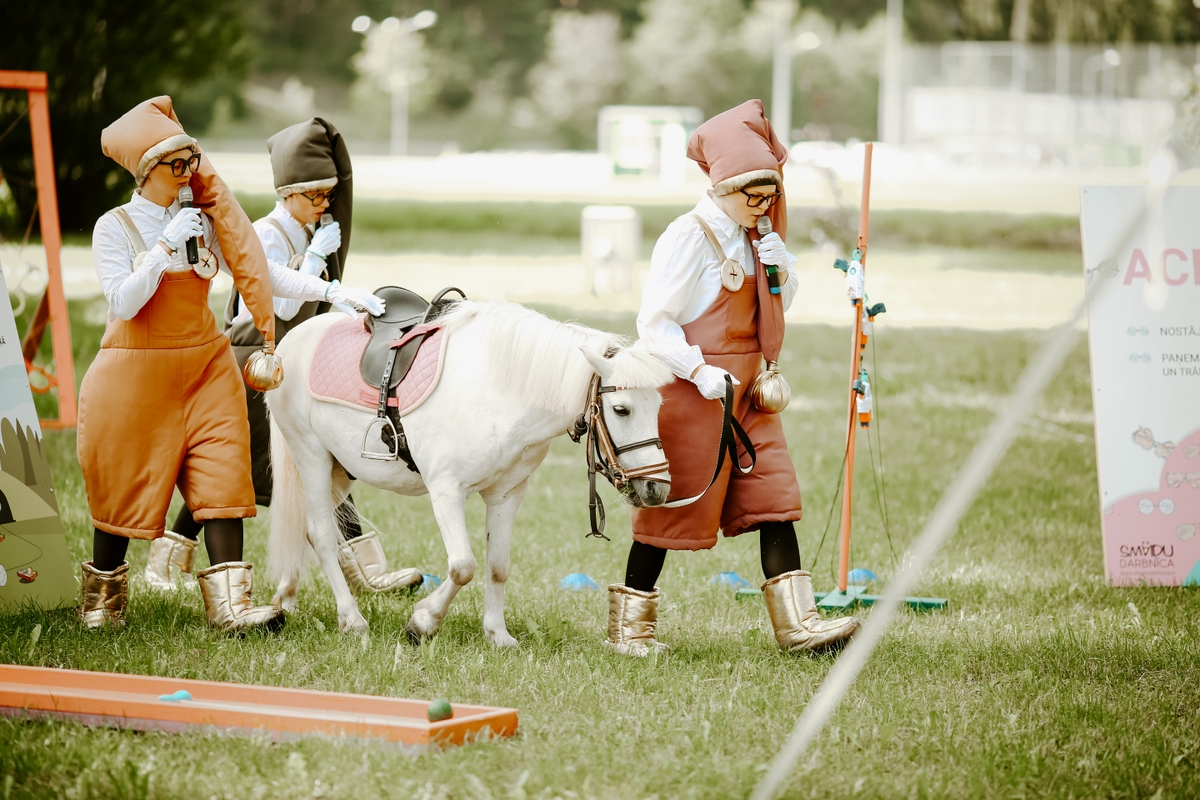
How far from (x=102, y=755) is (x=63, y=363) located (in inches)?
189

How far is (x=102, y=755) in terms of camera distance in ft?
12.0

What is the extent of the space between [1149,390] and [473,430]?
3795mm

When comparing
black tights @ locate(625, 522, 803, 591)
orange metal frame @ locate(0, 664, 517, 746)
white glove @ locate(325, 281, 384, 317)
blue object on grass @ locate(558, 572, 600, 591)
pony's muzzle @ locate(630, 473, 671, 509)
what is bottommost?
blue object on grass @ locate(558, 572, 600, 591)

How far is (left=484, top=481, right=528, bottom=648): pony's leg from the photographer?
489 cm

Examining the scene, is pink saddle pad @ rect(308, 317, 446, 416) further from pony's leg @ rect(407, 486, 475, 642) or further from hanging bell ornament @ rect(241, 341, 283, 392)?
pony's leg @ rect(407, 486, 475, 642)

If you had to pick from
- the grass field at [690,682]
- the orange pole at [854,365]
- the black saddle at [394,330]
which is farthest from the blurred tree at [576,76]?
the black saddle at [394,330]

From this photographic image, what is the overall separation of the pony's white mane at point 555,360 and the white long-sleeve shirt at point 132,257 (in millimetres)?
1257

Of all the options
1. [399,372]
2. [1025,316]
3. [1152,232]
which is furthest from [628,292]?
[399,372]

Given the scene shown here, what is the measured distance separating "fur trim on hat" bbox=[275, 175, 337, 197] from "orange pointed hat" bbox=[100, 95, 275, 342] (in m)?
0.62

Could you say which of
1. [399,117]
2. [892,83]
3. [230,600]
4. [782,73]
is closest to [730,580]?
[230,600]

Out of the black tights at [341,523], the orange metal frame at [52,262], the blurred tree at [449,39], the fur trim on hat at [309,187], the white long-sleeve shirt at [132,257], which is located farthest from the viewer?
the blurred tree at [449,39]

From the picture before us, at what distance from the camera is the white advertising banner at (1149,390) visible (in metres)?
6.22

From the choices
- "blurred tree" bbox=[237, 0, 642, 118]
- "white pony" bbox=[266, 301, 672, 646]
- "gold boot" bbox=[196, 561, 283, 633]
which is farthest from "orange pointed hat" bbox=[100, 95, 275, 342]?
"blurred tree" bbox=[237, 0, 642, 118]

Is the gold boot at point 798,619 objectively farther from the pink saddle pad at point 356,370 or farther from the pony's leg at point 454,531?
the pink saddle pad at point 356,370
